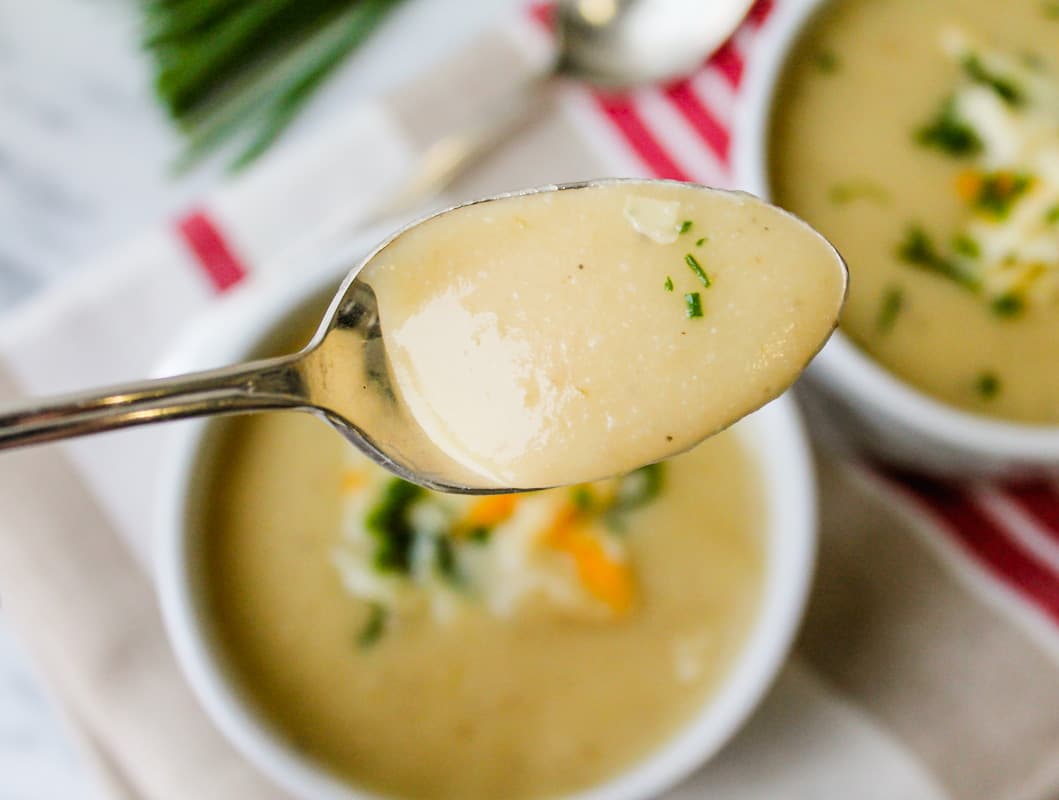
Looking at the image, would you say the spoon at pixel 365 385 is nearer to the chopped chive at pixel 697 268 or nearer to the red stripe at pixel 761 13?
the chopped chive at pixel 697 268

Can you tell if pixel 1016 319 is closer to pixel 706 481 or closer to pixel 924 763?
pixel 706 481

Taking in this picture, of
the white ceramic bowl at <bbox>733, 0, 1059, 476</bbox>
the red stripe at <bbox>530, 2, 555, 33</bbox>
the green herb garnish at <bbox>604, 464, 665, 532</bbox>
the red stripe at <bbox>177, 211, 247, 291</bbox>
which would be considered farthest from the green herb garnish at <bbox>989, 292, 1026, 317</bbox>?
the red stripe at <bbox>177, 211, 247, 291</bbox>

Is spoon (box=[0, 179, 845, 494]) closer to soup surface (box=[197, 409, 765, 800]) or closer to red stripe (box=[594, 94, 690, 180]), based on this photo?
soup surface (box=[197, 409, 765, 800])

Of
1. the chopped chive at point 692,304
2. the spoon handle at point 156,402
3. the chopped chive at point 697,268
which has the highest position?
the spoon handle at point 156,402

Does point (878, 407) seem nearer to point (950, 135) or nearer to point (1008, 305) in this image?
point (1008, 305)

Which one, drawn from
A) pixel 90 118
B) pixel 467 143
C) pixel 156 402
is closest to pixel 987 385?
pixel 467 143

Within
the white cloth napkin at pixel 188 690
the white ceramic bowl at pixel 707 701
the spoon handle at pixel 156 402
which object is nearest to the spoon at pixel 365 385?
the spoon handle at pixel 156 402
